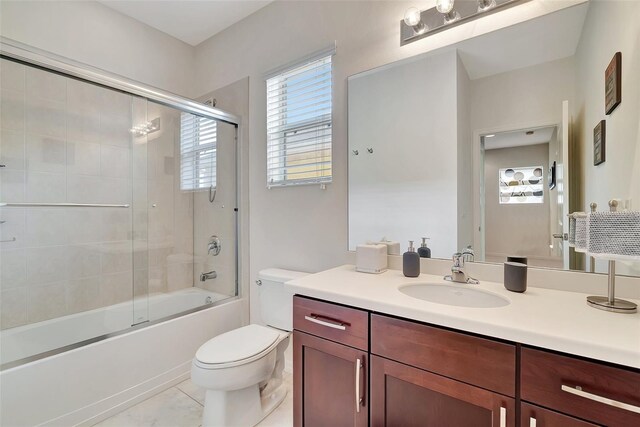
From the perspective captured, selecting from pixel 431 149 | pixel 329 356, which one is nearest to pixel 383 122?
pixel 431 149

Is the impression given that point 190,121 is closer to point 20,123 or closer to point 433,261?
point 20,123

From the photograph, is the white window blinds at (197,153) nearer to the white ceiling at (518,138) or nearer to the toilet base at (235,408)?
the toilet base at (235,408)

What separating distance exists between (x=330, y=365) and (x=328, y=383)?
76mm

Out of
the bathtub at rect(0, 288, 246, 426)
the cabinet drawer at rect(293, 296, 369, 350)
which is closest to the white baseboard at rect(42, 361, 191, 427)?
the bathtub at rect(0, 288, 246, 426)

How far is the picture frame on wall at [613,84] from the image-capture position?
3.19ft

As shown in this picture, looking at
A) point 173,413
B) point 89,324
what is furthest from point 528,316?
point 89,324

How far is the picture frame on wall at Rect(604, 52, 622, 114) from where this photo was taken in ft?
3.19

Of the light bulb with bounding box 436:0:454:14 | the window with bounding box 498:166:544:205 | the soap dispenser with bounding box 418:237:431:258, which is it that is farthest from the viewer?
the soap dispenser with bounding box 418:237:431:258

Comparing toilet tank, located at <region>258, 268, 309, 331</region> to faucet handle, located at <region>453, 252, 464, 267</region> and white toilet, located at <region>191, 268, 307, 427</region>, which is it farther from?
faucet handle, located at <region>453, 252, 464, 267</region>

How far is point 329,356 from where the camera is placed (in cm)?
112

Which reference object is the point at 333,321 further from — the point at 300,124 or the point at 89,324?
Result: the point at 89,324

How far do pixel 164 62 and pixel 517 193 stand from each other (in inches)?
115

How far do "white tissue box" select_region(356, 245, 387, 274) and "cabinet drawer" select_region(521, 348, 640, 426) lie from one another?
29.4 inches

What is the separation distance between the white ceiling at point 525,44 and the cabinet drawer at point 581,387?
45.7 inches
